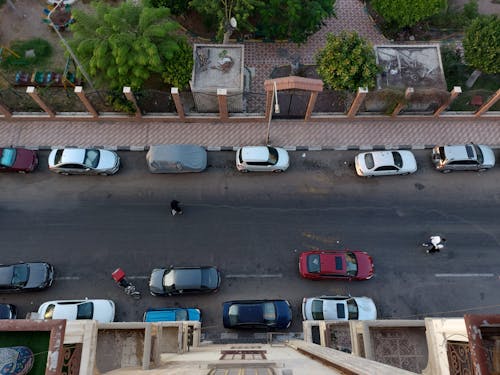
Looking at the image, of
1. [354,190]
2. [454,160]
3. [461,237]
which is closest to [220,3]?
[354,190]

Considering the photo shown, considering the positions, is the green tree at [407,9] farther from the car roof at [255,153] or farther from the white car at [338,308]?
the white car at [338,308]

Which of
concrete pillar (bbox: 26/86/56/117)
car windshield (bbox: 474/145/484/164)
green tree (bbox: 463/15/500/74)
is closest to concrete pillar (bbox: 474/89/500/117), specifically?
green tree (bbox: 463/15/500/74)

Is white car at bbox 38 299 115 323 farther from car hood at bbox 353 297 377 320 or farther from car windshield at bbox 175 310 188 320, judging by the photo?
car hood at bbox 353 297 377 320

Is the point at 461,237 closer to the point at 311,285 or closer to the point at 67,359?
the point at 311,285

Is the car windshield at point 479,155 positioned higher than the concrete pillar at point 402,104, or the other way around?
the concrete pillar at point 402,104

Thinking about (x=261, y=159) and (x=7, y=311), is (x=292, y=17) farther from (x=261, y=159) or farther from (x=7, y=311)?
(x=7, y=311)

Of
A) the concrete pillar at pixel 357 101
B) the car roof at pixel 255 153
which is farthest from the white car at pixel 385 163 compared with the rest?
the car roof at pixel 255 153
